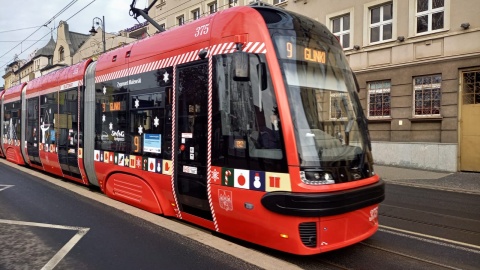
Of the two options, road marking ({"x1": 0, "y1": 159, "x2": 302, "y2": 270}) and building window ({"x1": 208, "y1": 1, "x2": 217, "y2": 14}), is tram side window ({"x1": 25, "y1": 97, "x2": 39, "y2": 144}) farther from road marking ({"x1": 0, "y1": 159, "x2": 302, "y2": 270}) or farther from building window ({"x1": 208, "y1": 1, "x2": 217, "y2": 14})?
building window ({"x1": 208, "y1": 1, "x2": 217, "y2": 14})

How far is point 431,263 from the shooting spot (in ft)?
14.8

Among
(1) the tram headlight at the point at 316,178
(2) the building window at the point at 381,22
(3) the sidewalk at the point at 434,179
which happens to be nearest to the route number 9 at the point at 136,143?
(1) the tram headlight at the point at 316,178

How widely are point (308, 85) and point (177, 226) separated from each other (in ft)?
9.36

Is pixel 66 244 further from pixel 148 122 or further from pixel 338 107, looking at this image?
pixel 338 107

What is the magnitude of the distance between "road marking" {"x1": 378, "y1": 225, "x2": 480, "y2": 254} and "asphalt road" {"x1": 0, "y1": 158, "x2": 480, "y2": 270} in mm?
14

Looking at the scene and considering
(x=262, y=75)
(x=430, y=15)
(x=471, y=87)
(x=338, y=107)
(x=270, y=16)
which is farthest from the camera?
(x=430, y=15)

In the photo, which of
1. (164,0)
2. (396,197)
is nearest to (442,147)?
(396,197)

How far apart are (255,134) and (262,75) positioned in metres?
0.69

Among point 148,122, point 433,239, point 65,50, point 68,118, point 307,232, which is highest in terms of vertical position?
point 65,50

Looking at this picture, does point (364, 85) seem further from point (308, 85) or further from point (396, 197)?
point (308, 85)

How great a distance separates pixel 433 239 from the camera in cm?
554

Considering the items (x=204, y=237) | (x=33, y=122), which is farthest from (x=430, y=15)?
(x=33, y=122)

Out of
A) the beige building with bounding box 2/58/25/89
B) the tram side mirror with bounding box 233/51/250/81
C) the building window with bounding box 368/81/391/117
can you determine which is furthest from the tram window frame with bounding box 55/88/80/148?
the beige building with bounding box 2/58/25/89

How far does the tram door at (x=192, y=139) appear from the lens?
5203 millimetres
